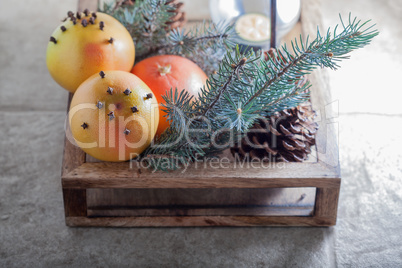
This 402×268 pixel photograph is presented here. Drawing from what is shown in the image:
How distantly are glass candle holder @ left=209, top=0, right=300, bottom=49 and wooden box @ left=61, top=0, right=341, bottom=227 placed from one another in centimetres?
13

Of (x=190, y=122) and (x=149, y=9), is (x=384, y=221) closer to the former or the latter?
(x=190, y=122)

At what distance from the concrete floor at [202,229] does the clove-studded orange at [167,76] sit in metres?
0.15

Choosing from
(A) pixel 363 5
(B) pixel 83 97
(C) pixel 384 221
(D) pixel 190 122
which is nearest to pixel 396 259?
(C) pixel 384 221

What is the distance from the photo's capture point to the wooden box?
20.5 inches

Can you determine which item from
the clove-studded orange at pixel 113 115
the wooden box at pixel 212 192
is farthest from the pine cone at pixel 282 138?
the clove-studded orange at pixel 113 115

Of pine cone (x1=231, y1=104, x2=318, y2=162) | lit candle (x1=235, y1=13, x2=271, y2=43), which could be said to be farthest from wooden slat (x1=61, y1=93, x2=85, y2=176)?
lit candle (x1=235, y1=13, x2=271, y2=43)

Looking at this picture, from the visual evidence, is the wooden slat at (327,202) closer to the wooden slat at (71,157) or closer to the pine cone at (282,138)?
the pine cone at (282,138)

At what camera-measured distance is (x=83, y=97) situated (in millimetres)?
504

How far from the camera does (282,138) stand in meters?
0.55

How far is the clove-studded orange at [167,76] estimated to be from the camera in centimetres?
55

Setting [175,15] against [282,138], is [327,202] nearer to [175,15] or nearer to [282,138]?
[282,138]

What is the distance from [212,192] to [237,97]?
0.54 feet

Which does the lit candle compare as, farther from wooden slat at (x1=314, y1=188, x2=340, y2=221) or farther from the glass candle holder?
wooden slat at (x1=314, y1=188, x2=340, y2=221)

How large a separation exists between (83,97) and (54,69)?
90 mm
